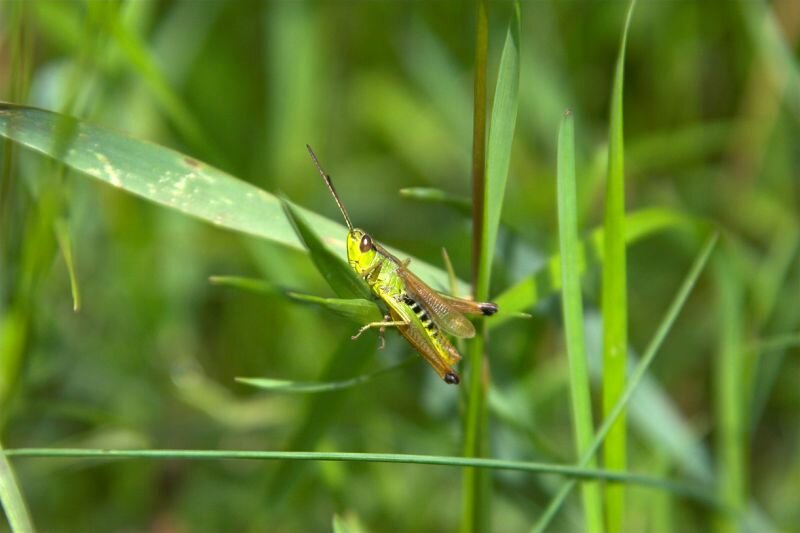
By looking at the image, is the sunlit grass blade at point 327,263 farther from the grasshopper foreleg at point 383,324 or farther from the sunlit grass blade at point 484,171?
the sunlit grass blade at point 484,171

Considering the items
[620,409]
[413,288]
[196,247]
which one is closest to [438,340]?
[413,288]

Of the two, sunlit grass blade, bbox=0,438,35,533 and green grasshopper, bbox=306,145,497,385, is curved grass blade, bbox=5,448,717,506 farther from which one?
green grasshopper, bbox=306,145,497,385

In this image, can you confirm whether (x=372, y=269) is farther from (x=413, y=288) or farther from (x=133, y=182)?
(x=133, y=182)

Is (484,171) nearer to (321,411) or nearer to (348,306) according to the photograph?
(348,306)

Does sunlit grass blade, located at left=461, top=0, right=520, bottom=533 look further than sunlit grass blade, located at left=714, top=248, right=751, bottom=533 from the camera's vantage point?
No

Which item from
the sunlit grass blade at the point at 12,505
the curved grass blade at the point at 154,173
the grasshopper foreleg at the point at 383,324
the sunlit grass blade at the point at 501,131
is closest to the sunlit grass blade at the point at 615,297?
the sunlit grass blade at the point at 501,131

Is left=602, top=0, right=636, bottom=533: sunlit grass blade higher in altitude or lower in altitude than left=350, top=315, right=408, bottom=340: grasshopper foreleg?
higher

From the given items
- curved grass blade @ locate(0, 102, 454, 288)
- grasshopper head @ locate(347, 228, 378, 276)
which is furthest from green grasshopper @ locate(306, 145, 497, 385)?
curved grass blade @ locate(0, 102, 454, 288)
